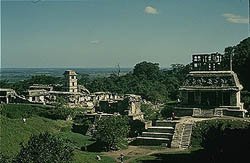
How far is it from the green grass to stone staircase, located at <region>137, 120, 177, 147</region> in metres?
4.20

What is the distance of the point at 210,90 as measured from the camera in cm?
3350

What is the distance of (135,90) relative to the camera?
8044 centimetres

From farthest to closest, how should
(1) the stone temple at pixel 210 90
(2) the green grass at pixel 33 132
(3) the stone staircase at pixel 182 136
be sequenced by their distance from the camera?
(1) the stone temple at pixel 210 90 → (3) the stone staircase at pixel 182 136 → (2) the green grass at pixel 33 132

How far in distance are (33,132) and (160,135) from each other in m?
10.4

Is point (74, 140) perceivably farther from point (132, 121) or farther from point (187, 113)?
point (187, 113)

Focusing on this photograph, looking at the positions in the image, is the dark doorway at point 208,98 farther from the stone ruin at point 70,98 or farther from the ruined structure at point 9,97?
the ruined structure at point 9,97

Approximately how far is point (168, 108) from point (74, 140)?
11.9 m

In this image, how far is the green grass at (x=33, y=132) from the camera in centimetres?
2380

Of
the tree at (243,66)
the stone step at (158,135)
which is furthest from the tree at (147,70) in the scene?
the stone step at (158,135)

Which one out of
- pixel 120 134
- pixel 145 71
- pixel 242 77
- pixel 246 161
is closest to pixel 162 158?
pixel 120 134

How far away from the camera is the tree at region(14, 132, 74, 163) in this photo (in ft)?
54.2

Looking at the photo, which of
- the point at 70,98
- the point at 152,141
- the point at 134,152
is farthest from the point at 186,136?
the point at 70,98

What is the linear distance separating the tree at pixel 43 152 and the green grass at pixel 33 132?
472 cm

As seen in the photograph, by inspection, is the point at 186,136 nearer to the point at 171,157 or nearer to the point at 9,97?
the point at 171,157
